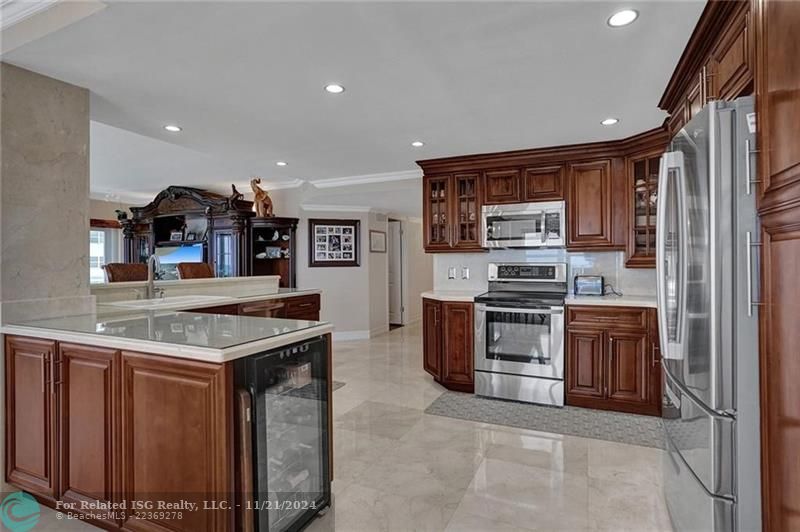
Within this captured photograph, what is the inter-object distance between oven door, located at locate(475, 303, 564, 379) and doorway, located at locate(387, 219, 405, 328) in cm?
417

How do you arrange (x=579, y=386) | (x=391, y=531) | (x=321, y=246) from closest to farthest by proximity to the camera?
(x=391, y=531), (x=579, y=386), (x=321, y=246)

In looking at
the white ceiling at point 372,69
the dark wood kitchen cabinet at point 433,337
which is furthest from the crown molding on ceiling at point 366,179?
the dark wood kitchen cabinet at point 433,337

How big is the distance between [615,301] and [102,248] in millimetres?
8185

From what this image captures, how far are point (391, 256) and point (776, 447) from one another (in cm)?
683

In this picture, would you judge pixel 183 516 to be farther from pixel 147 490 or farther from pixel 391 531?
pixel 391 531

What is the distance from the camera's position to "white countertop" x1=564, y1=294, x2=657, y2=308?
3.29m

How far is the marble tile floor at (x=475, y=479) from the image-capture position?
6.52 ft

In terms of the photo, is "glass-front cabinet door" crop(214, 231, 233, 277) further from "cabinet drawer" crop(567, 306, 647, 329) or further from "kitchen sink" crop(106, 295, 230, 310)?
"cabinet drawer" crop(567, 306, 647, 329)

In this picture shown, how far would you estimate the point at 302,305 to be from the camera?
423 centimetres

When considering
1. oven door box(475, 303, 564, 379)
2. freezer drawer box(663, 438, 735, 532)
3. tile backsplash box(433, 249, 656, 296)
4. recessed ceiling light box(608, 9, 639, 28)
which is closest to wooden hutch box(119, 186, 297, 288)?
tile backsplash box(433, 249, 656, 296)

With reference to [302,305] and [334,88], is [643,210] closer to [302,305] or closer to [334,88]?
[334,88]

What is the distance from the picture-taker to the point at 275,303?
3.84m

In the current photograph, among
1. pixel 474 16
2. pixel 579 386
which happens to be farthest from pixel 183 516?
pixel 579 386

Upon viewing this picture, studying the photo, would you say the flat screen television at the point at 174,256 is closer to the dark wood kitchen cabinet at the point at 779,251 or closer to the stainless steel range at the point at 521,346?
the stainless steel range at the point at 521,346
